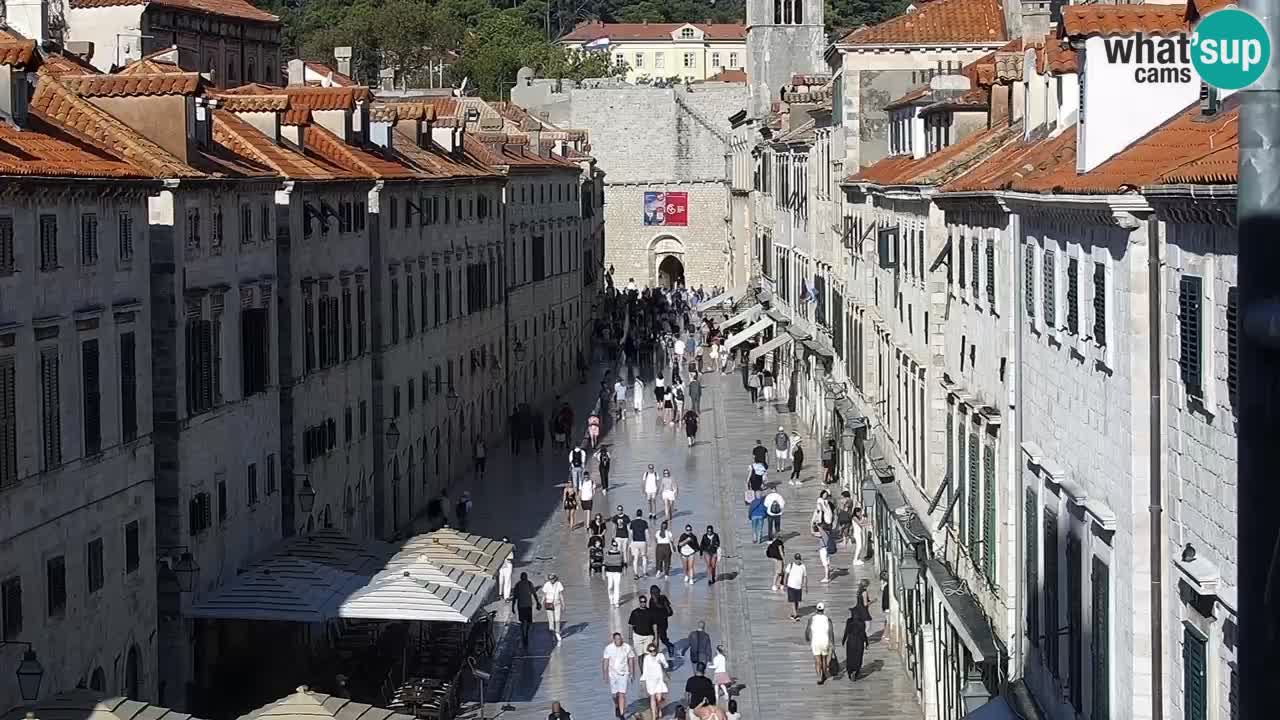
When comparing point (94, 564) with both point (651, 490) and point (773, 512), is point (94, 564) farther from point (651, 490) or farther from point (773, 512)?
point (651, 490)

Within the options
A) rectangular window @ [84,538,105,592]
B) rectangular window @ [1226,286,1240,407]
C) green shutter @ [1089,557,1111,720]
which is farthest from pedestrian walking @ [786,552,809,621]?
rectangular window @ [1226,286,1240,407]

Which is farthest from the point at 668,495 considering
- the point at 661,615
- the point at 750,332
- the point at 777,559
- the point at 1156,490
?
the point at 750,332

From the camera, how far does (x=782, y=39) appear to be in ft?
393

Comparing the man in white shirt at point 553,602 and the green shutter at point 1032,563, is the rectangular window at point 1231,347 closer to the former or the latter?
the green shutter at point 1032,563

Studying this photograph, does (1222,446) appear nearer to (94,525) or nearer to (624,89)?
(94,525)

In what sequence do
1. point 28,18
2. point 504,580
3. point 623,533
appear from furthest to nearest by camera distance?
point 28,18 < point 623,533 < point 504,580

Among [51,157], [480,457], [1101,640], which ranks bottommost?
[480,457]

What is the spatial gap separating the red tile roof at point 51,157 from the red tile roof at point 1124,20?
10.8 m

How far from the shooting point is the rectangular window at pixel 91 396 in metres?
25.5

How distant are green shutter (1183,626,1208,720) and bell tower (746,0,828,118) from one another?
105 meters

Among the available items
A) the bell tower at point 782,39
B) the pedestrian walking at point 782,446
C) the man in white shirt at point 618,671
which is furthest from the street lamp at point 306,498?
the bell tower at point 782,39

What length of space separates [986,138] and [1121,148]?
50.5 feet

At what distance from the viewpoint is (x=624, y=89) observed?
12162 centimetres

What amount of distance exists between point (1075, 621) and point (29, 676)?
10452 millimetres
